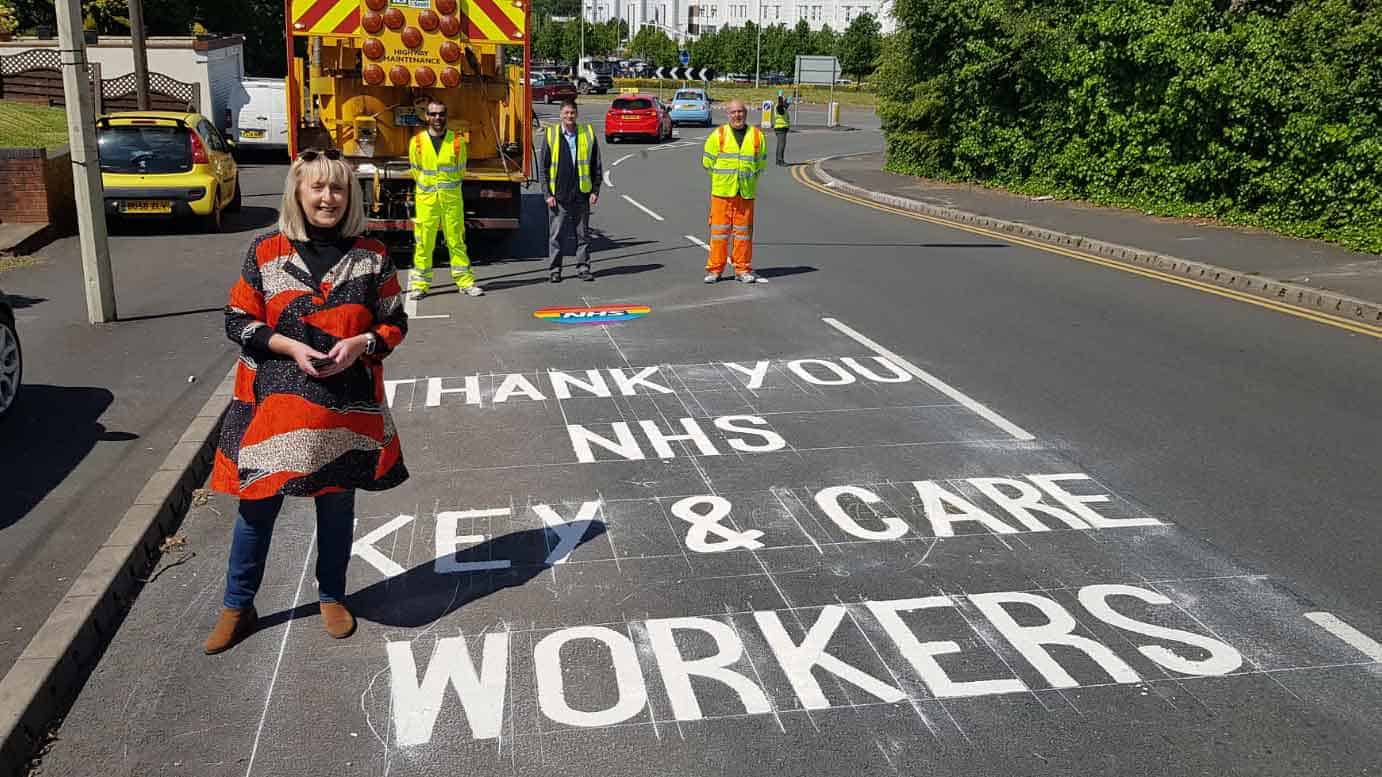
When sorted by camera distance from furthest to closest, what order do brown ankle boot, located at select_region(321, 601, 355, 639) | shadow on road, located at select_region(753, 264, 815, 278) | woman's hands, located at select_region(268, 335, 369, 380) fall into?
shadow on road, located at select_region(753, 264, 815, 278), brown ankle boot, located at select_region(321, 601, 355, 639), woman's hands, located at select_region(268, 335, 369, 380)

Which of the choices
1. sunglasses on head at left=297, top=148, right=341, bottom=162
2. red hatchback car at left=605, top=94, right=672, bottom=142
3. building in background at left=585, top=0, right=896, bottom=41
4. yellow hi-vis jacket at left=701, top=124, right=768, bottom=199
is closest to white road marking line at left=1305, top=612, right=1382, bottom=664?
sunglasses on head at left=297, top=148, right=341, bottom=162

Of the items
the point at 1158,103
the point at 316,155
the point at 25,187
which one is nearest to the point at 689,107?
the point at 1158,103

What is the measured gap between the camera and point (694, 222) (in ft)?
65.1

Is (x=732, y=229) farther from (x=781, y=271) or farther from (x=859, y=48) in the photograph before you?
(x=859, y=48)

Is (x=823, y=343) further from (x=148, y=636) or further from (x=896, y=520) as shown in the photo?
(x=148, y=636)

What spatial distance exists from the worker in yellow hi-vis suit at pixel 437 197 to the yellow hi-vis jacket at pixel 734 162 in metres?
2.71

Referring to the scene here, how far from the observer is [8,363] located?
8.09 metres

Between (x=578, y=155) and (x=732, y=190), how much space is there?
175 centimetres

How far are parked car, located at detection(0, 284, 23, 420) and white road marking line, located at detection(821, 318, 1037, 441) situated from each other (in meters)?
6.29

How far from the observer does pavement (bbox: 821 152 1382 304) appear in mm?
14250

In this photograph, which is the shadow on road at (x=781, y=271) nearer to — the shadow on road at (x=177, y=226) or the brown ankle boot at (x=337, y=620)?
the shadow on road at (x=177, y=226)

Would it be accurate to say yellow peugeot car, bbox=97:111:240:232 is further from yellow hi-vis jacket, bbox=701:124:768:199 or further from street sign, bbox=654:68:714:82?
street sign, bbox=654:68:714:82

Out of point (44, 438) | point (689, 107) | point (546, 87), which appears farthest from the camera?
point (546, 87)

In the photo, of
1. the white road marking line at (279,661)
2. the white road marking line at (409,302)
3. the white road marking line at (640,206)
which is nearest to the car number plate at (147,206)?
the white road marking line at (409,302)
